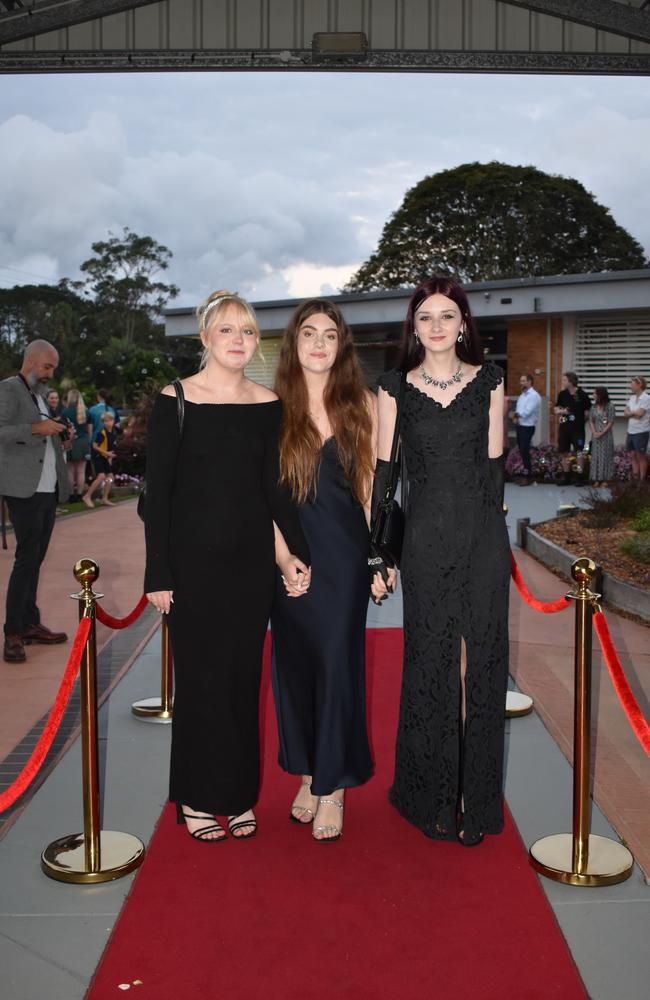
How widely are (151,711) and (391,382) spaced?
255cm

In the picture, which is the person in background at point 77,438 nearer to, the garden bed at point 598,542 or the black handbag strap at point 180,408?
the garden bed at point 598,542

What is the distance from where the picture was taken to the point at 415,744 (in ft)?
12.4

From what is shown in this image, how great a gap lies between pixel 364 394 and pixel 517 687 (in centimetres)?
280

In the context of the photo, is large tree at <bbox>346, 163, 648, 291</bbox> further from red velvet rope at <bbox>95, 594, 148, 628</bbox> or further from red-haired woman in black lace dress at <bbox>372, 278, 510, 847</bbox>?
red-haired woman in black lace dress at <bbox>372, 278, 510, 847</bbox>

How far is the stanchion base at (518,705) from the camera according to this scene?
535cm

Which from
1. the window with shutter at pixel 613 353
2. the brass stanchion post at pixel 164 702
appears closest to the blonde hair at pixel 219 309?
the brass stanchion post at pixel 164 702

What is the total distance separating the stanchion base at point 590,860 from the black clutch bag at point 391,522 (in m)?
1.19

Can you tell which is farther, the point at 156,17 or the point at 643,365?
the point at 643,365

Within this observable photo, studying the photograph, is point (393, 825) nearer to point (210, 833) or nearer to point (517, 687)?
point (210, 833)

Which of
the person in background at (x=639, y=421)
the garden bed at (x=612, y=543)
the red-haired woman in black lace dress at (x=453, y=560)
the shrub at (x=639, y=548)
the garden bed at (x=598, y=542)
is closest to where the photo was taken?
the red-haired woman in black lace dress at (x=453, y=560)

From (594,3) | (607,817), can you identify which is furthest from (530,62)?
(607,817)

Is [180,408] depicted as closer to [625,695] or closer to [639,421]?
[625,695]

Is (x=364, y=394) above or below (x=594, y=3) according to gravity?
below

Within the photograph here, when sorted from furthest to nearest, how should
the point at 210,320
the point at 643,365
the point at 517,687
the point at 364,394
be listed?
the point at 643,365 → the point at 517,687 → the point at 364,394 → the point at 210,320
